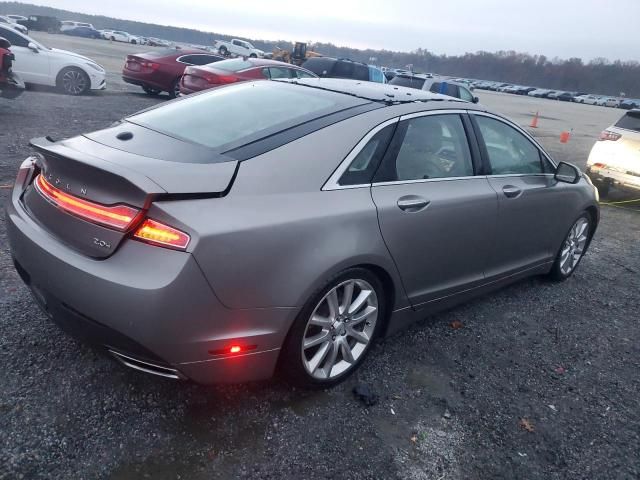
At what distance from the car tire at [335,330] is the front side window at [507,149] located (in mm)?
1480

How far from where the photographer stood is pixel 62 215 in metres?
2.40

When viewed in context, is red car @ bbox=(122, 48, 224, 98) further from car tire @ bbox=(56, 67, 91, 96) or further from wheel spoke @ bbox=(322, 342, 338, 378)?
wheel spoke @ bbox=(322, 342, 338, 378)

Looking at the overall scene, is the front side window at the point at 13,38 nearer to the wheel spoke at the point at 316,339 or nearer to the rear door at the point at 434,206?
the rear door at the point at 434,206

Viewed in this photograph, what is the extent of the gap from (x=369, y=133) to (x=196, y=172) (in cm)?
104

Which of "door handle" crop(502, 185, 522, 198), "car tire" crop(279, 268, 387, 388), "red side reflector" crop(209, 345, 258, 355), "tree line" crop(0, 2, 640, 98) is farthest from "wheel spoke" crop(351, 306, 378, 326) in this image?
"tree line" crop(0, 2, 640, 98)

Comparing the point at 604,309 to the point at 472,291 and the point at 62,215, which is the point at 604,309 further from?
the point at 62,215

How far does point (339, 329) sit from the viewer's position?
9.40 feet

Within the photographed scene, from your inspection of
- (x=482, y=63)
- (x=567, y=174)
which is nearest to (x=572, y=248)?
(x=567, y=174)

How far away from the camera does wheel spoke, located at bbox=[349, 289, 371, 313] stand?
2.87 m

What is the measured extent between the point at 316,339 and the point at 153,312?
0.93 m

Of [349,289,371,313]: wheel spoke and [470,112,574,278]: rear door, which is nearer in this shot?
[349,289,371,313]: wheel spoke

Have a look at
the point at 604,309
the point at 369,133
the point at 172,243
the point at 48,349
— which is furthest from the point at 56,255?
the point at 604,309

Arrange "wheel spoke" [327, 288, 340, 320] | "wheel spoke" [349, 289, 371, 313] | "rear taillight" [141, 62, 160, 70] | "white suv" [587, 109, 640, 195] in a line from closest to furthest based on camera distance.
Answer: "wheel spoke" [327, 288, 340, 320], "wheel spoke" [349, 289, 371, 313], "white suv" [587, 109, 640, 195], "rear taillight" [141, 62, 160, 70]

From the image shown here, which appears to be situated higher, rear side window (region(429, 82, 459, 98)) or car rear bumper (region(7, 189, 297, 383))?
car rear bumper (region(7, 189, 297, 383))
